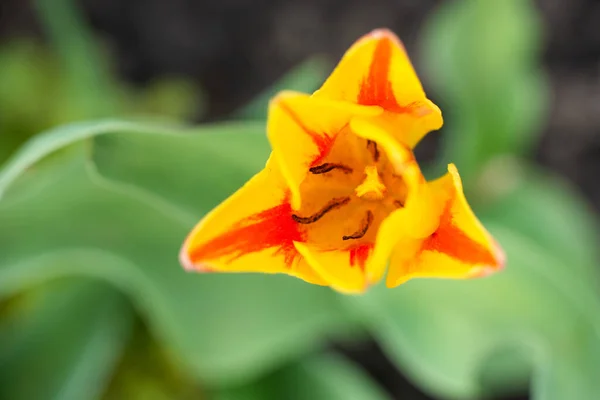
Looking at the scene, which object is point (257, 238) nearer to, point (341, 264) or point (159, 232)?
point (341, 264)

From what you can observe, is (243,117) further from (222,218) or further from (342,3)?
(342,3)

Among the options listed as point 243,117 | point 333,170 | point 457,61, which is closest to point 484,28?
point 457,61

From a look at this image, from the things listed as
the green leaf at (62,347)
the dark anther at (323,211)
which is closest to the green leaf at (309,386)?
the green leaf at (62,347)

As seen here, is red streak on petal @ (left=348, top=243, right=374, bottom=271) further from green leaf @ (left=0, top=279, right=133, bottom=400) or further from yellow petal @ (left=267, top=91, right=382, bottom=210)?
green leaf @ (left=0, top=279, right=133, bottom=400)

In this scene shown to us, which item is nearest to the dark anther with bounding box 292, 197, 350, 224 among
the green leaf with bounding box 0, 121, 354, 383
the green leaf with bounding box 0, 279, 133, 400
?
the green leaf with bounding box 0, 121, 354, 383

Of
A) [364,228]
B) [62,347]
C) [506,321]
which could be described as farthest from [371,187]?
[62,347]
